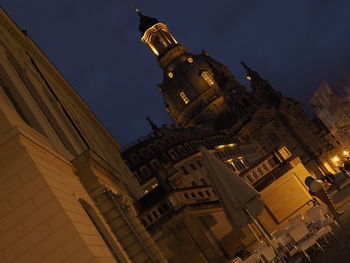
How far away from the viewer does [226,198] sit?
16.6 m

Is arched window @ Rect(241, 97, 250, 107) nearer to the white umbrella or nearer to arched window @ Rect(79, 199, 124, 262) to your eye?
the white umbrella

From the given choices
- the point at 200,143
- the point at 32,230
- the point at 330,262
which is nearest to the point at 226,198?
the point at 330,262

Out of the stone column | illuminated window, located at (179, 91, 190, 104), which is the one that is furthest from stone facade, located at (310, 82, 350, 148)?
the stone column

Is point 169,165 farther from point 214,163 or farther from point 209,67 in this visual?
point 209,67

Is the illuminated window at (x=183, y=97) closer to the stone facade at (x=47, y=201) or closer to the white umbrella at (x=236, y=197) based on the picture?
the white umbrella at (x=236, y=197)

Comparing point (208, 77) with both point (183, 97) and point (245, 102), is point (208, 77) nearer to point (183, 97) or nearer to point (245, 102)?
point (183, 97)

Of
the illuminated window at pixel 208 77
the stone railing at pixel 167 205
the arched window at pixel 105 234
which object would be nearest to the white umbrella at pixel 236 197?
the arched window at pixel 105 234

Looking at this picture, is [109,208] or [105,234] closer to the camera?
[105,234]

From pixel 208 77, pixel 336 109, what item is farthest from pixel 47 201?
pixel 208 77

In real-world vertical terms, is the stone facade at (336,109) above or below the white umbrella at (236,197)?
above

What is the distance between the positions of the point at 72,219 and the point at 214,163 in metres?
8.67

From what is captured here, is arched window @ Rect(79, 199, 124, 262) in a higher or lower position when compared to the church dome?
lower

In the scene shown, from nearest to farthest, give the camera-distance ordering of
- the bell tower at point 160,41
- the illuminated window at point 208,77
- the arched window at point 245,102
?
the arched window at point 245,102
the illuminated window at point 208,77
the bell tower at point 160,41

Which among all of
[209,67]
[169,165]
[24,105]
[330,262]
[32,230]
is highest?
[209,67]
